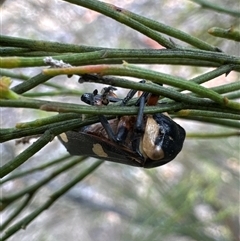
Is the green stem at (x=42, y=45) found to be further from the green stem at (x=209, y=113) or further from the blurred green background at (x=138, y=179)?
the blurred green background at (x=138, y=179)

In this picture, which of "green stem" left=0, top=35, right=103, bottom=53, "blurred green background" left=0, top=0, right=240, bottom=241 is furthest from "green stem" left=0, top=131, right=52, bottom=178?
"blurred green background" left=0, top=0, right=240, bottom=241

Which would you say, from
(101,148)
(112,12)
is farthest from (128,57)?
(101,148)

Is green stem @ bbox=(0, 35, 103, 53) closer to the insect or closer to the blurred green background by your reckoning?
the insect

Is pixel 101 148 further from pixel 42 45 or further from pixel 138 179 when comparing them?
pixel 138 179

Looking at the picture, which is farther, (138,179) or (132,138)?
(138,179)

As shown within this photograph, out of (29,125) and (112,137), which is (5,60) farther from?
(112,137)
